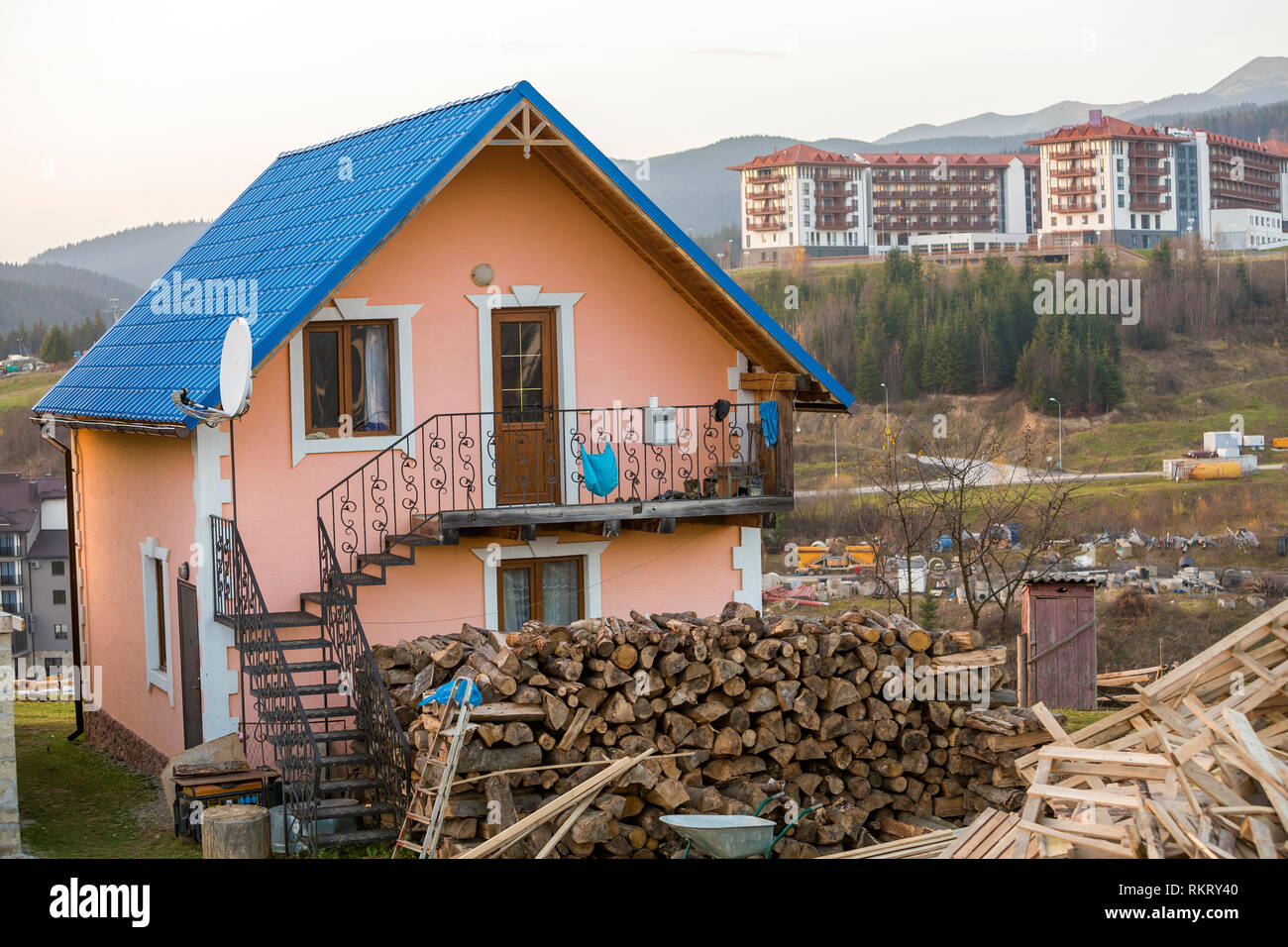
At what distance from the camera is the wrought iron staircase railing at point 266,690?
1170cm

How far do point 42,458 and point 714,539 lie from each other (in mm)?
75814

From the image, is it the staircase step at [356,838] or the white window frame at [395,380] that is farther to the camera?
the white window frame at [395,380]

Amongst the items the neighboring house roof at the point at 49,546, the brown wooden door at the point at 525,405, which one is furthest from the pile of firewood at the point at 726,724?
the neighboring house roof at the point at 49,546

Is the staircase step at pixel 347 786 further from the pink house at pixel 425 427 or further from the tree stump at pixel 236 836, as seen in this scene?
the tree stump at pixel 236 836

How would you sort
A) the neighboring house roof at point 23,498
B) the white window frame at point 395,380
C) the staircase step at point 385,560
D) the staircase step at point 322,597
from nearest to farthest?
the staircase step at point 322,597, the staircase step at point 385,560, the white window frame at point 395,380, the neighboring house roof at point 23,498

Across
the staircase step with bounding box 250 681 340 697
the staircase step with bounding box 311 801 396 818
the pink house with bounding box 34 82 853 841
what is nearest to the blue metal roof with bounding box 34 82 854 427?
the pink house with bounding box 34 82 853 841

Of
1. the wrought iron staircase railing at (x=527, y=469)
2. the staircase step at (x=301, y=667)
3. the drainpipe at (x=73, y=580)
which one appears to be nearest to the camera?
Result: the staircase step at (x=301, y=667)

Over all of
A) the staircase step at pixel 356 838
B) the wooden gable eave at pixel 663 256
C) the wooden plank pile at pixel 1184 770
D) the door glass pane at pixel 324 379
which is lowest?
the staircase step at pixel 356 838

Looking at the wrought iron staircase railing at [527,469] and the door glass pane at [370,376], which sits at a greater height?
the door glass pane at [370,376]

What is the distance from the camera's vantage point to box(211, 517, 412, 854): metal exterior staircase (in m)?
11.6

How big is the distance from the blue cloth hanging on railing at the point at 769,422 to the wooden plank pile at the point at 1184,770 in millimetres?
5900

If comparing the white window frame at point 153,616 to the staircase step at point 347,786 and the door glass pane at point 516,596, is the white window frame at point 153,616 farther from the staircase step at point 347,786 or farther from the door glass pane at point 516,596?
the staircase step at point 347,786
